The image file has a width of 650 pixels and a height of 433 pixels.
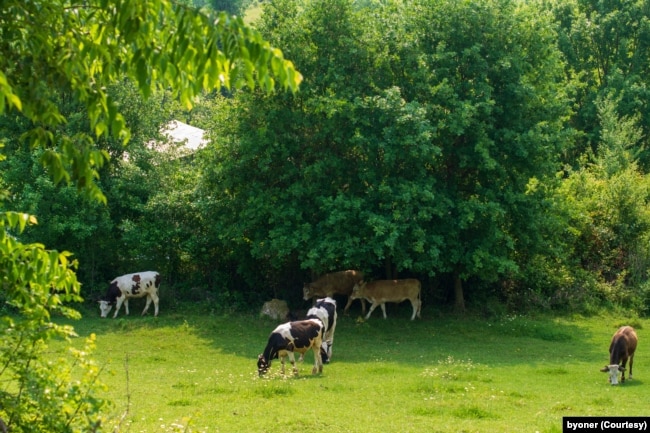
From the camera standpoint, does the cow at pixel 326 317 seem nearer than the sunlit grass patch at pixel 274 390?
No

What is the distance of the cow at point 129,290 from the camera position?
23.3m

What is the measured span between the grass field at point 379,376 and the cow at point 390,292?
1.73 ft

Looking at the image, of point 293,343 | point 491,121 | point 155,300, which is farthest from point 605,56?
point 293,343

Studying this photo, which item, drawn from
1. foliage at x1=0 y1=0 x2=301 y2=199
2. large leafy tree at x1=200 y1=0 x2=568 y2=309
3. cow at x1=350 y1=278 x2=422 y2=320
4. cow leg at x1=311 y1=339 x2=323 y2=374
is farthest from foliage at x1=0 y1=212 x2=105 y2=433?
cow at x1=350 y1=278 x2=422 y2=320

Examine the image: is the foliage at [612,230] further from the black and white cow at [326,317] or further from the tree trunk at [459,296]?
the black and white cow at [326,317]

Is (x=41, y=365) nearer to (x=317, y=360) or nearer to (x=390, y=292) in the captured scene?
(x=317, y=360)

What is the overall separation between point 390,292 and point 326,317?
19.1ft

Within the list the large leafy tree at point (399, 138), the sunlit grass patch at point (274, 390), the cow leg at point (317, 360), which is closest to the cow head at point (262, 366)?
the cow leg at point (317, 360)

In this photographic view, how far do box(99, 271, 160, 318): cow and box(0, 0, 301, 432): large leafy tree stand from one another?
55.3 ft

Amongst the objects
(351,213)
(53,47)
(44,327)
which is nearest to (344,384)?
(351,213)

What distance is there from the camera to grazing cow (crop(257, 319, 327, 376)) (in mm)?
15688

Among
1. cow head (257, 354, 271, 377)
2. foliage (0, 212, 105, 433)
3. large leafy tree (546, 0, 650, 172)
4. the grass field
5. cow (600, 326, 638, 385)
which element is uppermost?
large leafy tree (546, 0, 650, 172)

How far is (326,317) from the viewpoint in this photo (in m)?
17.7

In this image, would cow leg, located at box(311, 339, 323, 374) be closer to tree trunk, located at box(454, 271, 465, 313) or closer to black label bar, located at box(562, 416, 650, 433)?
black label bar, located at box(562, 416, 650, 433)
